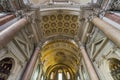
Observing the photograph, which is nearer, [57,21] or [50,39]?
[57,21]

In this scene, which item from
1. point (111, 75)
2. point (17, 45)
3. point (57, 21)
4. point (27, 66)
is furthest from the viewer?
point (57, 21)

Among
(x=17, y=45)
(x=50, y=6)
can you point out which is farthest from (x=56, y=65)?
(x=17, y=45)

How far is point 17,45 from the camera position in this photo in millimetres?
9102

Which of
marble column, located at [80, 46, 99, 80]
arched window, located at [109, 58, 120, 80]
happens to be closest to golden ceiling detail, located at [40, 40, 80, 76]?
marble column, located at [80, 46, 99, 80]

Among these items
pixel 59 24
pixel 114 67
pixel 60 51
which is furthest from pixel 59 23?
pixel 114 67

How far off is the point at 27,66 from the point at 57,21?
6.17 metres

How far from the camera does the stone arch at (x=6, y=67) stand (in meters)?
7.71

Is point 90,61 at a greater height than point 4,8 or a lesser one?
lesser

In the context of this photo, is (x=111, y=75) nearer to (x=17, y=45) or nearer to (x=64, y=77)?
(x=17, y=45)

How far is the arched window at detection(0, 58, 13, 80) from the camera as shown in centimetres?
770

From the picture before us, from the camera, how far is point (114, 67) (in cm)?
855

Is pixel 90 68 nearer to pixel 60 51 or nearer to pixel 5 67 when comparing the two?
pixel 5 67

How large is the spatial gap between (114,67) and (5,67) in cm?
788

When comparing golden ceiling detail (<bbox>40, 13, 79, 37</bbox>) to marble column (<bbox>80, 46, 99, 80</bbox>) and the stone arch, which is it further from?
the stone arch
